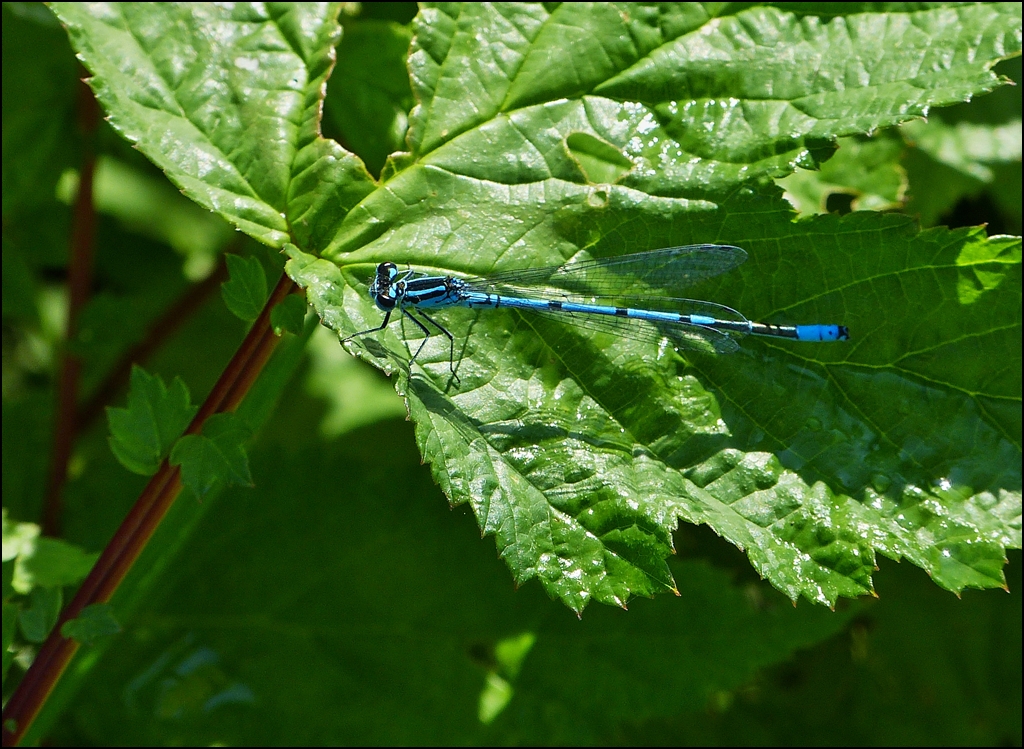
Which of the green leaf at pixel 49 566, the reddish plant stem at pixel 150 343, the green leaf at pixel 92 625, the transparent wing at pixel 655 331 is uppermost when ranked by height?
the transparent wing at pixel 655 331

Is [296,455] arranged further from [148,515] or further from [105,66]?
[105,66]

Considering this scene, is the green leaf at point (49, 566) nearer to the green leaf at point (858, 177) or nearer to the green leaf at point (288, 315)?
the green leaf at point (288, 315)

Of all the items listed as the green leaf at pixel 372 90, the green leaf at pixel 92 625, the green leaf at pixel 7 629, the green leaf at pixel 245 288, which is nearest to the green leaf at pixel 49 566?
the green leaf at pixel 7 629

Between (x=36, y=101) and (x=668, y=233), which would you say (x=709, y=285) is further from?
(x=36, y=101)

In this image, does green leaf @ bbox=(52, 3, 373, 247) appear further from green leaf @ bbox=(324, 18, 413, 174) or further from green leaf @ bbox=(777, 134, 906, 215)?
green leaf @ bbox=(777, 134, 906, 215)

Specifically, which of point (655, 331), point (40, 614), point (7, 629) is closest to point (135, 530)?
point (40, 614)

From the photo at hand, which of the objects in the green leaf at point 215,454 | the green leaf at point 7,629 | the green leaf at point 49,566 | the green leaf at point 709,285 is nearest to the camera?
the green leaf at point 215,454

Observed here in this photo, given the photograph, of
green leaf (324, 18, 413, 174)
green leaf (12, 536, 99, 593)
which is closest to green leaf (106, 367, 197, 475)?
green leaf (12, 536, 99, 593)
